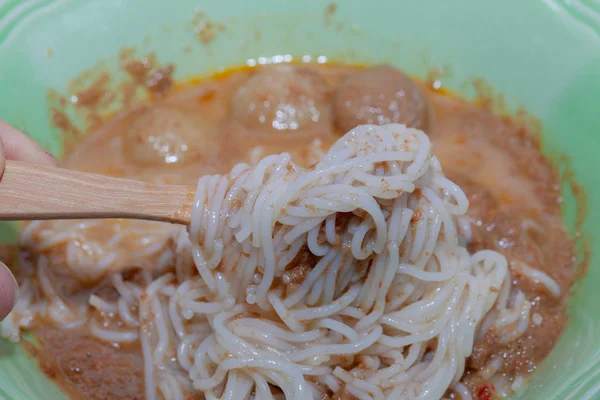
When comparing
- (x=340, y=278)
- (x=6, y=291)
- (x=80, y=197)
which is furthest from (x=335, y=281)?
(x=6, y=291)

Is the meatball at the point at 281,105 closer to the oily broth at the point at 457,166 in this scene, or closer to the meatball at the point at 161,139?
the oily broth at the point at 457,166

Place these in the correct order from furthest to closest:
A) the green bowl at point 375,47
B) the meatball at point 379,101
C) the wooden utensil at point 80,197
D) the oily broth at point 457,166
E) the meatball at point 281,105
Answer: the meatball at point 281,105 < the meatball at point 379,101 < the green bowl at point 375,47 < the oily broth at point 457,166 < the wooden utensil at point 80,197

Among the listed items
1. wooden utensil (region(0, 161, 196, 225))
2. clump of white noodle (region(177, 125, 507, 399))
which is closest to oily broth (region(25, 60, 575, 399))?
clump of white noodle (region(177, 125, 507, 399))

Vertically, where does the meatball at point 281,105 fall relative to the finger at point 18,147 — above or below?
above

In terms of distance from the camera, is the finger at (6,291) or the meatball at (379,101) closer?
the finger at (6,291)

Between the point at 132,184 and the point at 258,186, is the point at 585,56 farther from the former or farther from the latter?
the point at 132,184

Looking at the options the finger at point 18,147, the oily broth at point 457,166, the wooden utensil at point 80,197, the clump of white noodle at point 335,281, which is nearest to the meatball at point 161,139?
the oily broth at point 457,166
